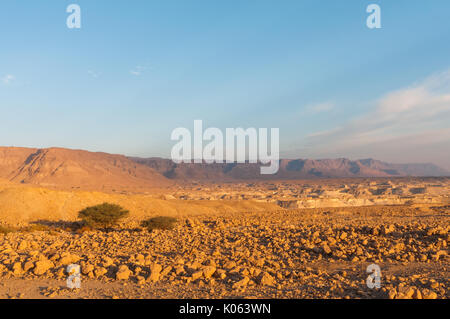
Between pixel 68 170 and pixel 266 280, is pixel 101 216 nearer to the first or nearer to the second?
pixel 266 280

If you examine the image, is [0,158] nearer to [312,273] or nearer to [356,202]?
[356,202]

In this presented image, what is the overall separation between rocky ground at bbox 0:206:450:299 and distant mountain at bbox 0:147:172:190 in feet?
272

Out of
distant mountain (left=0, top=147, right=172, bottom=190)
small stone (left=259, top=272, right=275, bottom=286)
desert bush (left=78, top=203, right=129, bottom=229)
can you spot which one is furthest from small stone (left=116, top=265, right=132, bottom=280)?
distant mountain (left=0, top=147, right=172, bottom=190)

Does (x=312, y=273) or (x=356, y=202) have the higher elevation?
(x=312, y=273)

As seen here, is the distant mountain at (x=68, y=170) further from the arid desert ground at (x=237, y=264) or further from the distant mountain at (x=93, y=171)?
the arid desert ground at (x=237, y=264)

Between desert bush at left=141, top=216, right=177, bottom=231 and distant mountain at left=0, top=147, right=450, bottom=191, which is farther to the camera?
distant mountain at left=0, top=147, right=450, bottom=191

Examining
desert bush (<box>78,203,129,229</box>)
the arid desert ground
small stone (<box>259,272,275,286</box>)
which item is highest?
small stone (<box>259,272,275,286</box>)

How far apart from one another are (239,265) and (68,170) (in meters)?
110

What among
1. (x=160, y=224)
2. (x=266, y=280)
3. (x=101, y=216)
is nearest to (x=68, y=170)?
(x=101, y=216)

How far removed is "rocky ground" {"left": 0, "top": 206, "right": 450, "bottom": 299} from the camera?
529cm

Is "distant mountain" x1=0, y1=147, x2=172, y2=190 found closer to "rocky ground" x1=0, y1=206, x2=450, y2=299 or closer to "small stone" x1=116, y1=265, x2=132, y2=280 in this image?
"rocky ground" x1=0, y1=206, x2=450, y2=299

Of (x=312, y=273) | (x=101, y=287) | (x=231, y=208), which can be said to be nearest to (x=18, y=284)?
(x=101, y=287)
